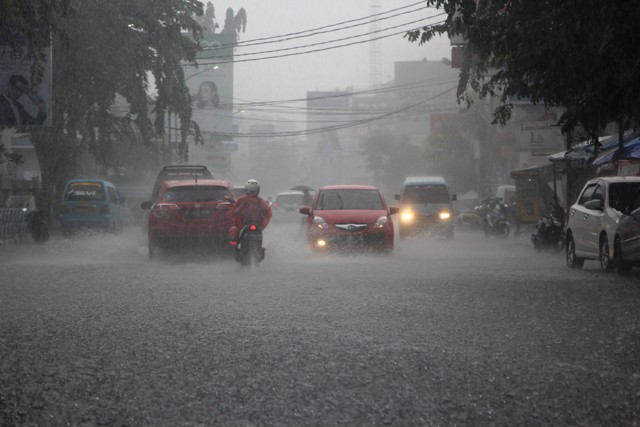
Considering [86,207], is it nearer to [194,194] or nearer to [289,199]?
[194,194]

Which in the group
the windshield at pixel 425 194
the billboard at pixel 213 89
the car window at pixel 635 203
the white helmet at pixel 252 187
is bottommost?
the windshield at pixel 425 194

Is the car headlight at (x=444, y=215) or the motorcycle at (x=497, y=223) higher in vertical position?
the car headlight at (x=444, y=215)

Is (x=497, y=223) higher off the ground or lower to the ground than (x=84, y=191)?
lower

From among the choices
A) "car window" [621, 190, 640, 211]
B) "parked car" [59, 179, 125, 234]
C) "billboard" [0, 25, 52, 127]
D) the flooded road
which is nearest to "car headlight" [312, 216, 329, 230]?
the flooded road

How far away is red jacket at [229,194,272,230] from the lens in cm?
1780

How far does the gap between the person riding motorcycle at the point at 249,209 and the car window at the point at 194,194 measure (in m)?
2.43

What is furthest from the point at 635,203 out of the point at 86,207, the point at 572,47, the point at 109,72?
the point at 109,72

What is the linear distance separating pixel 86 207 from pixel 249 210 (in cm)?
1605

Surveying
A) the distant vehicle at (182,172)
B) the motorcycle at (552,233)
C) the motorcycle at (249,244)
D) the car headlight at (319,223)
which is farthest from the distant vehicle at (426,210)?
the motorcycle at (249,244)

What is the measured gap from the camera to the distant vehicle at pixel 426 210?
31.9m

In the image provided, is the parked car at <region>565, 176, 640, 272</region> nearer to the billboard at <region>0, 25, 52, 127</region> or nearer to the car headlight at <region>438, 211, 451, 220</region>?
the billboard at <region>0, 25, 52, 127</region>

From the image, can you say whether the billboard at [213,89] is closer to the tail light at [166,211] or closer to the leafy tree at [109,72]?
the leafy tree at [109,72]

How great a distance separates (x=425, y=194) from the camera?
32.9 meters

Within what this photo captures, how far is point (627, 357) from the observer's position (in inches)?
323
